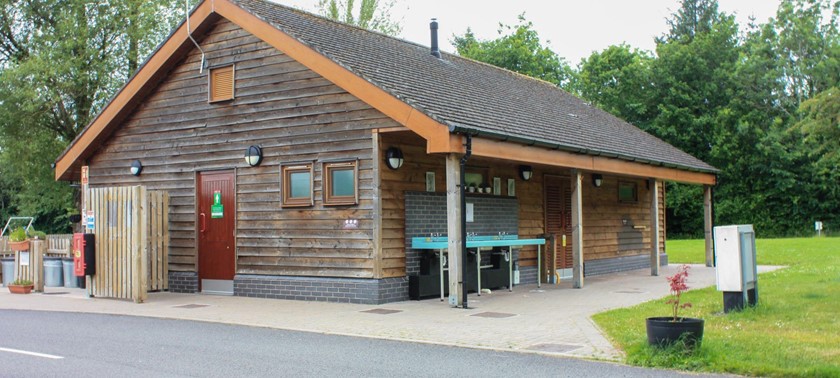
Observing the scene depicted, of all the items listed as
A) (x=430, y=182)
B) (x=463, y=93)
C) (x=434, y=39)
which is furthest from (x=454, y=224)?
(x=434, y=39)

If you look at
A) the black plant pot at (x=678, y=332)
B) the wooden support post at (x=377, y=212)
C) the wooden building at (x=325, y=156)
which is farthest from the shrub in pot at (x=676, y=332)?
the wooden support post at (x=377, y=212)

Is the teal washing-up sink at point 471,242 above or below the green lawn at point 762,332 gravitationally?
above

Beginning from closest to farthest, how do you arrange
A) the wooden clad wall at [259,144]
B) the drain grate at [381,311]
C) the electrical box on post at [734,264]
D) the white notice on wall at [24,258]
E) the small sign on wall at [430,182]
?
the electrical box on post at [734,264]
the drain grate at [381,311]
the wooden clad wall at [259,144]
the small sign on wall at [430,182]
the white notice on wall at [24,258]

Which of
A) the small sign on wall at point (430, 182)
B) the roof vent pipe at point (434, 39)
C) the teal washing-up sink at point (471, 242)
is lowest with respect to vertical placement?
the teal washing-up sink at point (471, 242)

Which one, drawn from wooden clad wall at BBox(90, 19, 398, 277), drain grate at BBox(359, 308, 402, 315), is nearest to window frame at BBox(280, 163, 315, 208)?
wooden clad wall at BBox(90, 19, 398, 277)

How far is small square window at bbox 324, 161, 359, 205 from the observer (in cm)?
1365

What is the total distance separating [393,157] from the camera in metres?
13.6

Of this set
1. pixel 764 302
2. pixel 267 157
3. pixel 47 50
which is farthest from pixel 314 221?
pixel 47 50

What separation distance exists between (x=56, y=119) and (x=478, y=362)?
94.9 feet

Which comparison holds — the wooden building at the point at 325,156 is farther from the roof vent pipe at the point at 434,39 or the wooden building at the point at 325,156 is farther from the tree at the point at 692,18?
the tree at the point at 692,18

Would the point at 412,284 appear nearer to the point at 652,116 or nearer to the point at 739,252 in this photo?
the point at 739,252

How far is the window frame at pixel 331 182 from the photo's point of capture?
13602 millimetres

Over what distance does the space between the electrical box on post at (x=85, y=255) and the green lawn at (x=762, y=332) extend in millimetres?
9438

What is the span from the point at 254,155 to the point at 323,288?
293 cm
